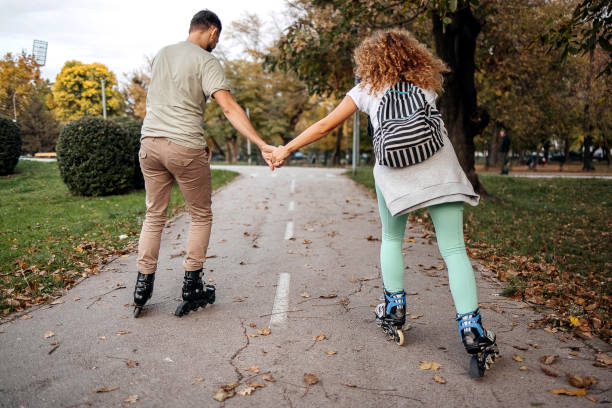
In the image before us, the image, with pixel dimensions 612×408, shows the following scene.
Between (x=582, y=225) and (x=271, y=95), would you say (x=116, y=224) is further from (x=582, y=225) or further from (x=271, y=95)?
(x=271, y=95)

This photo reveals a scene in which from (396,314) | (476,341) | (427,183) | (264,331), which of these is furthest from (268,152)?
(476,341)

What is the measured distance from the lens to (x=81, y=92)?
64.9m

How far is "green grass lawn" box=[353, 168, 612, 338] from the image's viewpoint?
4.60 meters

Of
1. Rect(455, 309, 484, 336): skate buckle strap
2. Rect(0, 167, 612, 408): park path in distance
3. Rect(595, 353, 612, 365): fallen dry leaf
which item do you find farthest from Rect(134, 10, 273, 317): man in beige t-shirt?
Rect(595, 353, 612, 365): fallen dry leaf

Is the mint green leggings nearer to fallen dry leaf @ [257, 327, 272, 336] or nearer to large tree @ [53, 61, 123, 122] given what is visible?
fallen dry leaf @ [257, 327, 272, 336]

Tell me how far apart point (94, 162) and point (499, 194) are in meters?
11.8

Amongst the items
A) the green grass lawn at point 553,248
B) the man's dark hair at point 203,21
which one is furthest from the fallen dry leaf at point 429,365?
the man's dark hair at point 203,21

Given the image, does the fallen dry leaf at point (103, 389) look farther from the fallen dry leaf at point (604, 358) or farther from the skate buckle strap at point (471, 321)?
the fallen dry leaf at point (604, 358)

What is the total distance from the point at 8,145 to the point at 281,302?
15444 millimetres

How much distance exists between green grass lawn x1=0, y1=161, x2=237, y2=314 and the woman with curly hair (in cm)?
360

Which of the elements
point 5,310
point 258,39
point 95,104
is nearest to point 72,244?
point 5,310

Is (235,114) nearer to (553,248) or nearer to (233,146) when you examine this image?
(553,248)

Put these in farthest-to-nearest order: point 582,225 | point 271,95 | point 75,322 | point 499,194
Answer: point 271,95, point 499,194, point 582,225, point 75,322

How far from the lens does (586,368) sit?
3.05 meters
